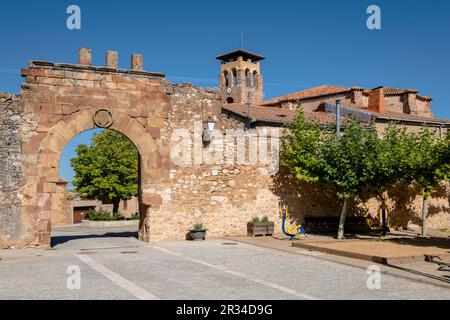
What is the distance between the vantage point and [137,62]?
15.7 m

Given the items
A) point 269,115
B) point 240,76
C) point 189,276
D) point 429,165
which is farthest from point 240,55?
point 189,276

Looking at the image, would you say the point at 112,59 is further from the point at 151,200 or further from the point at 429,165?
the point at 429,165

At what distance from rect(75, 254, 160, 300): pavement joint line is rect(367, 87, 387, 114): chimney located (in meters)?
23.9

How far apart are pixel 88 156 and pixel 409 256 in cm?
2723

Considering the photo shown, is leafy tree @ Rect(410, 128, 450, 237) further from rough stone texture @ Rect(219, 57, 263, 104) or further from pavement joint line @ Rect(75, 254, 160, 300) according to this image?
rough stone texture @ Rect(219, 57, 263, 104)

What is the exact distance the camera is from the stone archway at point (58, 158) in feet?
46.2

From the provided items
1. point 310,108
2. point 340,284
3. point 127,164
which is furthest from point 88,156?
point 340,284

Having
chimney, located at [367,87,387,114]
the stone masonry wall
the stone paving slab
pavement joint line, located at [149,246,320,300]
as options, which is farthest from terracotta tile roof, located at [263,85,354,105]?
pavement joint line, located at [149,246,320,300]

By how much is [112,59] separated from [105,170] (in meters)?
19.6

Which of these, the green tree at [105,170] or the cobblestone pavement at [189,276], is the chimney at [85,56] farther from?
the green tree at [105,170]

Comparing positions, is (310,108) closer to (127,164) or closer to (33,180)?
(127,164)

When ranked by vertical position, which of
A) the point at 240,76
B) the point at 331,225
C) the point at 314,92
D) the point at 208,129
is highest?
the point at 240,76

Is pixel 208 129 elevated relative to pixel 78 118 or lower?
lower

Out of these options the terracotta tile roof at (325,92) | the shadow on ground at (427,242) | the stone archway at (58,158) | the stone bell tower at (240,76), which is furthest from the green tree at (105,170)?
the stone bell tower at (240,76)
